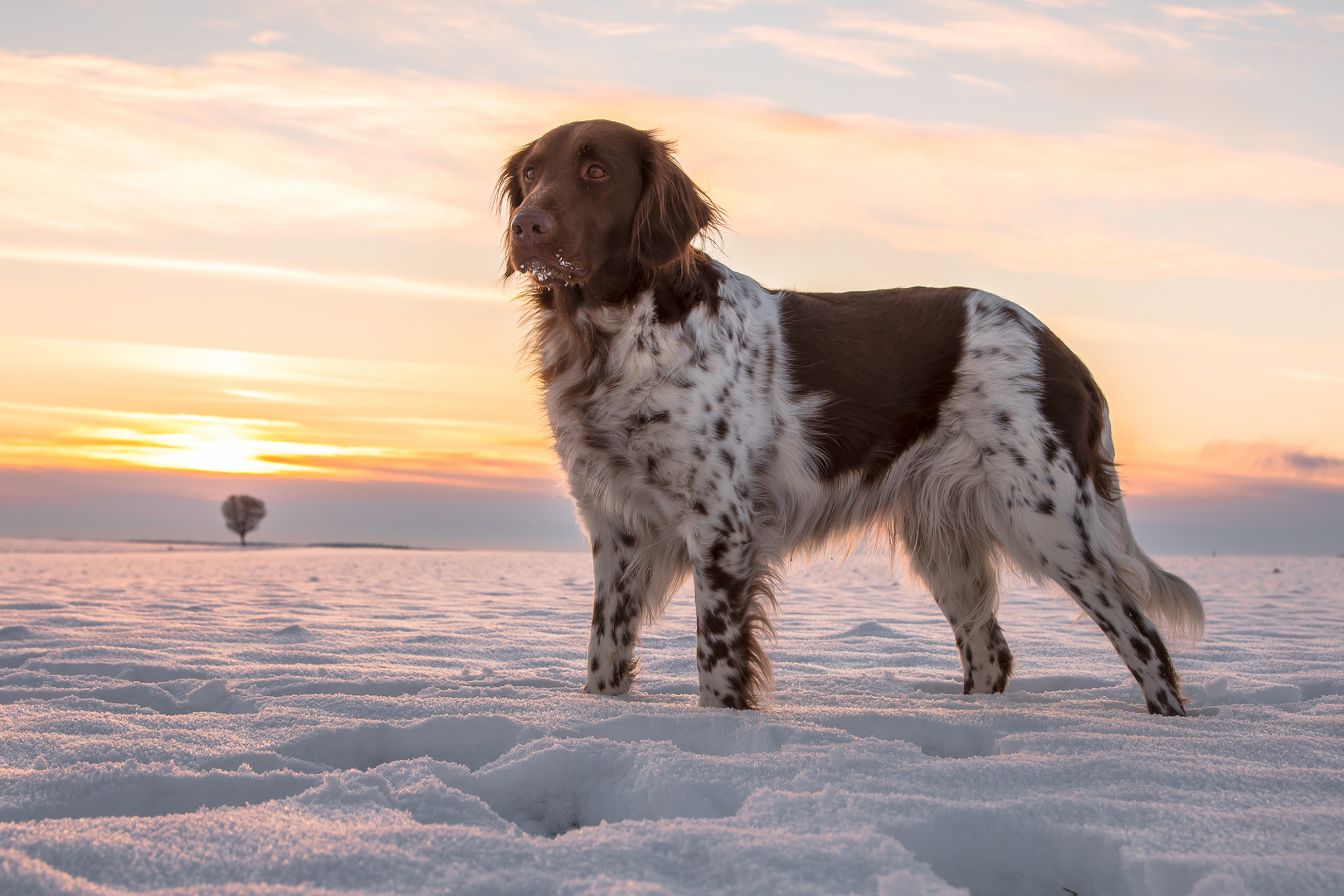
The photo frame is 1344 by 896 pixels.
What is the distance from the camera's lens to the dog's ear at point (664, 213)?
3230 millimetres

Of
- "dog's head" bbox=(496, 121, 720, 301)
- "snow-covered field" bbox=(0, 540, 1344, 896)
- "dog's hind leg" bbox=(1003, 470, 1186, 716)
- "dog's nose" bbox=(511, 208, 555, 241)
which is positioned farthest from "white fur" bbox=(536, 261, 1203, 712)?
"dog's nose" bbox=(511, 208, 555, 241)

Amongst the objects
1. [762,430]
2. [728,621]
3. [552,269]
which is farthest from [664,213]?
[728,621]

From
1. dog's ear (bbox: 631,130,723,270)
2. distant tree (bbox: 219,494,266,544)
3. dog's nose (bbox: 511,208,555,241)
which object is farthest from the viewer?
distant tree (bbox: 219,494,266,544)

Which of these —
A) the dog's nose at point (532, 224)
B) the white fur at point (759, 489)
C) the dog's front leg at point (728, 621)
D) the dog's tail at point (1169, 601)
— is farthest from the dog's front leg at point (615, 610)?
the dog's tail at point (1169, 601)

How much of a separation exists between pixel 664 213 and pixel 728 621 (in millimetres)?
1453

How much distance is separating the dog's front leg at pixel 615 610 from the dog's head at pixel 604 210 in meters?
0.93

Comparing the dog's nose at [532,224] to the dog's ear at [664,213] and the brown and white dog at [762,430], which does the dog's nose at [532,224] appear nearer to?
the brown and white dog at [762,430]

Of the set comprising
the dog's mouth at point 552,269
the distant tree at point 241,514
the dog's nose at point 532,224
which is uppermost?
the dog's nose at point 532,224

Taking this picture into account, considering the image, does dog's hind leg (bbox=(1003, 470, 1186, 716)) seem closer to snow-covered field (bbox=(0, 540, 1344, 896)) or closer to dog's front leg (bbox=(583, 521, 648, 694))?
snow-covered field (bbox=(0, 540, 1344, 896))

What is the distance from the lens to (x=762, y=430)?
3.22m

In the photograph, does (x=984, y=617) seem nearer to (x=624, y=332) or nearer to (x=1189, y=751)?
(x=1189, y=751)

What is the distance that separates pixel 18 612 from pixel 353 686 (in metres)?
3.79

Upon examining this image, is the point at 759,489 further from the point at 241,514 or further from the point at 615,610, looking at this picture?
the point at 241,514

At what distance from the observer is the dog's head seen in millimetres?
3025
